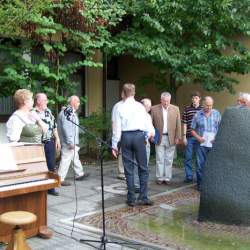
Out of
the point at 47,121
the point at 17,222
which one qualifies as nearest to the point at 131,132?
the point at 47,121

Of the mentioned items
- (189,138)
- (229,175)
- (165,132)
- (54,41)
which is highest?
(54,41)

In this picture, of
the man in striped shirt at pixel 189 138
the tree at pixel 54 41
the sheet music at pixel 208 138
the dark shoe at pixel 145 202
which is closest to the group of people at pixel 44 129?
the tree at pixel 54 41

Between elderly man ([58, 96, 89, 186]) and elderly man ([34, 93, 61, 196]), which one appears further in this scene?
elderly man ([58, 96, 89, 186])

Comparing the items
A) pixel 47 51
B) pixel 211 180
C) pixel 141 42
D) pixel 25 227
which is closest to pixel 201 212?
pixel 211 180

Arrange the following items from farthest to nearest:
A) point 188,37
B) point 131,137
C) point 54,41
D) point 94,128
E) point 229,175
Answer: point 188,37 → point 94,128 → point 54,41 → point 131,137 → point 229,175

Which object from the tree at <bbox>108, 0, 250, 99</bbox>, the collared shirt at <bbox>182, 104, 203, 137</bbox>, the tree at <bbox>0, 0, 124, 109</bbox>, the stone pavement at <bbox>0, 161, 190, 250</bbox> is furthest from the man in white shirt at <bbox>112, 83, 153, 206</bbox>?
the tree at <bbox>108, 0, 250, 99</bbox>

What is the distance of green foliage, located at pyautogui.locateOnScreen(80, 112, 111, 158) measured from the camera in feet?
41.1

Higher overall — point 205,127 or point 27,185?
point 205,127

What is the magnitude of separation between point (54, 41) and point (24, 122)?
3830 mm

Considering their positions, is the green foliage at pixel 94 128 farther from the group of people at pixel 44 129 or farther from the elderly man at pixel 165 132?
the elderly man at pixel 165 132

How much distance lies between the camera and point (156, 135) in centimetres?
956

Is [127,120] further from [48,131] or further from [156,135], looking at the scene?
[156,135]

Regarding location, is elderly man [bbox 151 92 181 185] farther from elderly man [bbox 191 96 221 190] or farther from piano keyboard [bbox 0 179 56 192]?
piano keyboard [bbox 0 179 56 192]

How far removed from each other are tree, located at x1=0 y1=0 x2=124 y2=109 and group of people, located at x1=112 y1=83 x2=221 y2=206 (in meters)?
2.06
